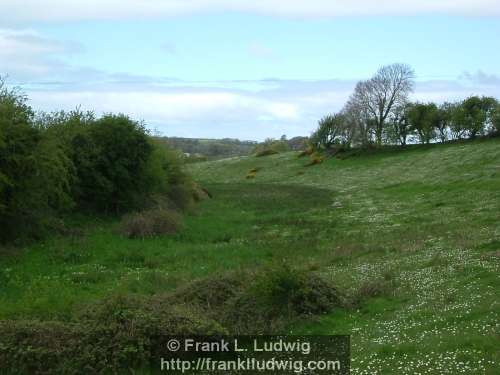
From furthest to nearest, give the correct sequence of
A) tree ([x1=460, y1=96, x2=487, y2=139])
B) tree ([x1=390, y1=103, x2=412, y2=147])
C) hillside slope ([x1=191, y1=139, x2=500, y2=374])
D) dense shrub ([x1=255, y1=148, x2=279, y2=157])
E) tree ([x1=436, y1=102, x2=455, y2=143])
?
dense shrub ([x1=255, y1=148, x2=279, y2=157]), tree ([x1=390, y1=103, x2=412, y2=147]), tree ([x1=436, y1=102, x2=455, y2=143]), tree ([x1=460, y1=96, x2=487, y2=139]), hillside slope ([x1=191, y1=139, x2=500, y2=374])

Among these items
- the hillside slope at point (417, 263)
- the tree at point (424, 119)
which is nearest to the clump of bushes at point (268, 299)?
the hillside slope at point (417, 263)

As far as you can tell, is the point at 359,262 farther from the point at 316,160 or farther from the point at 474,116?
the point at 316,160

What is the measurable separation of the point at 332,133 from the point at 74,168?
7688 centimetres

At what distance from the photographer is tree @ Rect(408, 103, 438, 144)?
85.4 metres

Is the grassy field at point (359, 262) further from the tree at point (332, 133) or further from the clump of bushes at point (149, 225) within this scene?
the tree at point (332, 133)

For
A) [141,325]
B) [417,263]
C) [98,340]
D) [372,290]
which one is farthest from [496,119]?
[98,340]

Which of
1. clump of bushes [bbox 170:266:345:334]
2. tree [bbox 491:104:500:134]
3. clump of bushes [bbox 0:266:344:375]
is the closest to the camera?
clump of bushes [bbox 0:266:344:375]

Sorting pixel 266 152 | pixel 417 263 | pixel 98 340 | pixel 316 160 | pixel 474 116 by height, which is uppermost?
pixel 474 116

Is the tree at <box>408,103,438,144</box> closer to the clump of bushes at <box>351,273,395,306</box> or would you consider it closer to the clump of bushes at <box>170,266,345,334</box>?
the clump of bushes at <box>351,273,395,306</box>

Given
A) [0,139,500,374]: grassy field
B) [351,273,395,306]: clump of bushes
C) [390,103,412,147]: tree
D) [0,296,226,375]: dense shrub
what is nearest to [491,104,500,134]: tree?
[390,103,412,147]: tree

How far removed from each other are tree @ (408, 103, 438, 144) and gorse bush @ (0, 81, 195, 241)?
50513mm

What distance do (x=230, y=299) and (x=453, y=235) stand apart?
11.2m

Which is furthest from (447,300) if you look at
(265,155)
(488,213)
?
(265,155)

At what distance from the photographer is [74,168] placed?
29312 mm
